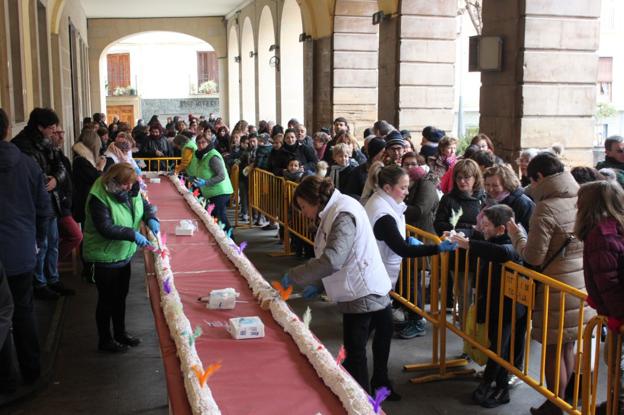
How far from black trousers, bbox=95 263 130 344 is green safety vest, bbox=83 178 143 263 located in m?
0.11

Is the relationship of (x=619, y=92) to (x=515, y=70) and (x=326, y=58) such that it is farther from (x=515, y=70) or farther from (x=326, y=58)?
(x=515, y=70)

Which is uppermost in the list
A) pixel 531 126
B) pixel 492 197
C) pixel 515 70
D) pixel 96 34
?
pixel 96 34

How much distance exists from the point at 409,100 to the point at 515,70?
11.0ft

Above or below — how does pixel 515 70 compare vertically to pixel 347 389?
above

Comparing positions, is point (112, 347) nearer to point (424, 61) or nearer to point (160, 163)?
point (424, 61)

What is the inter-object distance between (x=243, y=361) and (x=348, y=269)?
1.20m

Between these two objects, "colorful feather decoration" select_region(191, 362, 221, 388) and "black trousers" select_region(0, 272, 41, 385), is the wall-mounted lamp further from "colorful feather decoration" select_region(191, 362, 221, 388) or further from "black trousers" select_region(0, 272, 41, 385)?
"colorful feather decoration" select_region(191, 362, 221, 388)

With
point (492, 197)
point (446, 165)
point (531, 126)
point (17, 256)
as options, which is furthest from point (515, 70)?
point (17, 256)

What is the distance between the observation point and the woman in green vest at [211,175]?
10.0 m

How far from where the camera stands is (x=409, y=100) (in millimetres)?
11625

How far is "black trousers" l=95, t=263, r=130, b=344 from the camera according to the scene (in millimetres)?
5812

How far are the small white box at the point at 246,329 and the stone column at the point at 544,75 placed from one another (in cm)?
553

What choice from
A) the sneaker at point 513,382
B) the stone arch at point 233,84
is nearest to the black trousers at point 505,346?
the sneaker at point 513,382

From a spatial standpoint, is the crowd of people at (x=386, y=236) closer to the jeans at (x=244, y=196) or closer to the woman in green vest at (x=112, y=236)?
the woman in green vest at (x=112, y=236)
